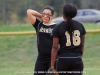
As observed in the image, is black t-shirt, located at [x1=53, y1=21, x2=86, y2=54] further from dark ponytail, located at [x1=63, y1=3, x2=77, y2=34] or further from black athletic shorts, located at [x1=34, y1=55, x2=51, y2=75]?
black athletic shorts, located at [x1=34, y1=55, x2=51, y2=75]

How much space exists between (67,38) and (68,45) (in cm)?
10

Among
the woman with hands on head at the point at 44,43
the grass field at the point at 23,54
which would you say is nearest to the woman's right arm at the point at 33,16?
the woman with hands on head at the point at 44,43

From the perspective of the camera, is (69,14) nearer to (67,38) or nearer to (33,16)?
(67,38)

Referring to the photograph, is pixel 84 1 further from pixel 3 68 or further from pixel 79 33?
pixel 79 33

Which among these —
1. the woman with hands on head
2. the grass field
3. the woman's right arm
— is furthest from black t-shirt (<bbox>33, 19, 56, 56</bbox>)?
the grass field

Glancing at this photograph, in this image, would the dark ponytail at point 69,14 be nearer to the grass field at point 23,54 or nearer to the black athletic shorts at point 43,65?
the black athletic shorts at point 43,65

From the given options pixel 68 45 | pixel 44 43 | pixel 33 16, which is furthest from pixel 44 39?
pixel 68 45

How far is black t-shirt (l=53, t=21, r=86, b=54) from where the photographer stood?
5.78 m

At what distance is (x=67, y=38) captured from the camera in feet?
19.0

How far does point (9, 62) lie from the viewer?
13.4 m

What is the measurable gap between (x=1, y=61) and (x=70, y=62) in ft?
25.1

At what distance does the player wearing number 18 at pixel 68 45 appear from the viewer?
19.0 feet

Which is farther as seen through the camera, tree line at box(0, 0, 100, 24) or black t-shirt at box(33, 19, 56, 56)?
tree line at box(0, 0, 100, 24)

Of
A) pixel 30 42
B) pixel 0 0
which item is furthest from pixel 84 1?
pixel 30 42
